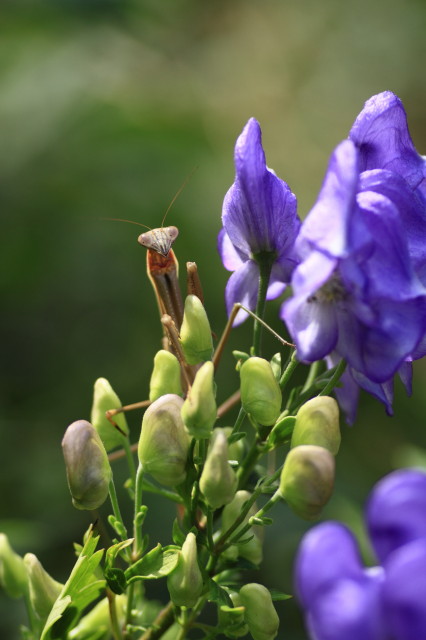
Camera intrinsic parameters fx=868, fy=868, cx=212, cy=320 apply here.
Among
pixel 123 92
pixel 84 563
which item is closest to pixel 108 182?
pixel 123 92

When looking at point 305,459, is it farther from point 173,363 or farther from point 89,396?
point 89,396

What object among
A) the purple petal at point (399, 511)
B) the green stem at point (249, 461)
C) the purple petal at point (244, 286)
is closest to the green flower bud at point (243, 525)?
the green stem at point (249, 461)

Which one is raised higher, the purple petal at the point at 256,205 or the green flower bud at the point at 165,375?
the purple petal at the point at 256,205

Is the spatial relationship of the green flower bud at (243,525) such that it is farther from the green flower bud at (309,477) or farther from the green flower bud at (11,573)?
the green flower bud at (11,573)

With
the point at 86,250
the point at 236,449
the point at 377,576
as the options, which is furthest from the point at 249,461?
the point at 86,250

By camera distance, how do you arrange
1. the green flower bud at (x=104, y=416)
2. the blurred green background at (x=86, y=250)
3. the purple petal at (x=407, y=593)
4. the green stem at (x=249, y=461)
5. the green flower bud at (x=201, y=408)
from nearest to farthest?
1. the purple petal at (x=407, y=593)
2. the green flower bud at (x=201, y=408)
3. the green stem at (x=249, y=461)
4. the green flower bud at (x=104, y=416)
5. the blurred green background at (x=86, y=250)

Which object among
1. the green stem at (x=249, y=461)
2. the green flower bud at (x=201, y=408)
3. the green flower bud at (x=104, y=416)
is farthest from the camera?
the green flower bud at (x=104, y=416)
